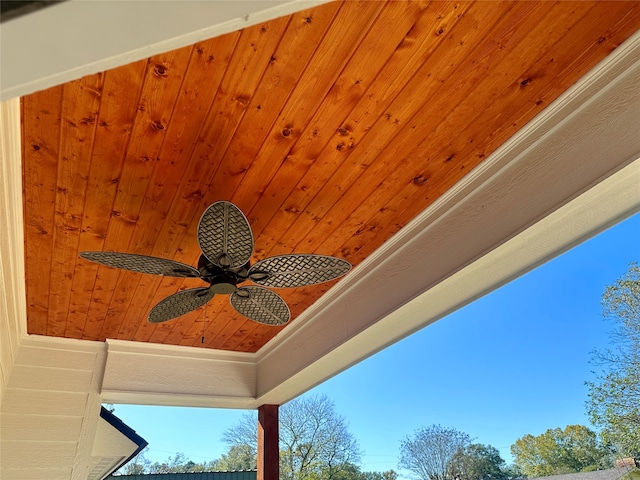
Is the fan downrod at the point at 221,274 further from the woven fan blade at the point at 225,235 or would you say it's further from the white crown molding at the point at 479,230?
the white crown molding at the point at 479,230

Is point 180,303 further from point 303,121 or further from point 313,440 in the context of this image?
point 313,440

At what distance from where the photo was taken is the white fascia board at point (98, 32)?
505mm

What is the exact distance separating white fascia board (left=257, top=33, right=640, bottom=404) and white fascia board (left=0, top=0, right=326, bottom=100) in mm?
1317

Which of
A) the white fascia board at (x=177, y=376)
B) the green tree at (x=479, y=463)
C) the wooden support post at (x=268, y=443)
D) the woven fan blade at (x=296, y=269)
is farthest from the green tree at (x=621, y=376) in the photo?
the white fascia board at (x=177, y=376)

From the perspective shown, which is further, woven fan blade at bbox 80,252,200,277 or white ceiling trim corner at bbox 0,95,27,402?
woven fan blade at bbox 80,252,200,277

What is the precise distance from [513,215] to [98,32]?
63.1 inches

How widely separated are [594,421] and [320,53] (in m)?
1.73

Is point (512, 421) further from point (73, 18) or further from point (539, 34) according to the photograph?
point (73, 18)

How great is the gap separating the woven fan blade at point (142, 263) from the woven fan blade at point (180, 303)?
4.9 inches

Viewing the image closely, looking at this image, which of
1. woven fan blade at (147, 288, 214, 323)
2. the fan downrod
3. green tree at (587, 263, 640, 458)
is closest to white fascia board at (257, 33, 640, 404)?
green tree at (587, 263, 640, 458)

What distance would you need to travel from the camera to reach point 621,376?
1.72 m

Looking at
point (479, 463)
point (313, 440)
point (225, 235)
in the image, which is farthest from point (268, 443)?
point (225, 235)

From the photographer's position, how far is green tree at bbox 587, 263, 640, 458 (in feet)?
5.44

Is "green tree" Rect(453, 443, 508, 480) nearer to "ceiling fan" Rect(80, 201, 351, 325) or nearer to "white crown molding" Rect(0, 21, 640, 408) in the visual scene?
"white crown molding" Rect(0, 21, 640, 408)
